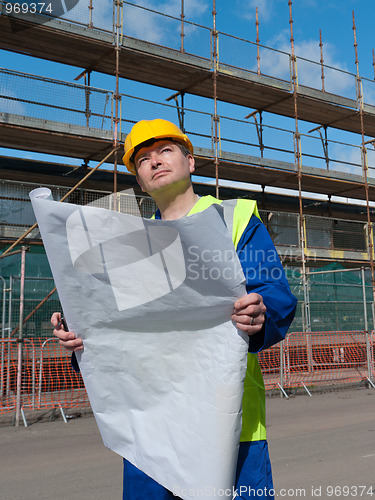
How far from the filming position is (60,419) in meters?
8.05

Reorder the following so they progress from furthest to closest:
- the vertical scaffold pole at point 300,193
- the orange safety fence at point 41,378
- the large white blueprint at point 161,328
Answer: the vertical scaffold pole at point 300,193 < the orange safety fence at point 41,378 < the large white blueprint at point 161,328

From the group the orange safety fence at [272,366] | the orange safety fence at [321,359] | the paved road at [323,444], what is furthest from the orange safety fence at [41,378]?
the orange safety fence at [321,359]

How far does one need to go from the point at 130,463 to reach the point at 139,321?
1.68ft

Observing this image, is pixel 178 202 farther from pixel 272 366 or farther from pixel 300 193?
pixel 300 193

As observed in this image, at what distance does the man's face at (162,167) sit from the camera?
73.6 inches

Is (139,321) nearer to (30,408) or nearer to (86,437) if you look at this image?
(86,437)

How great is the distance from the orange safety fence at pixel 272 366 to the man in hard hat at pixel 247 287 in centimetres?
661

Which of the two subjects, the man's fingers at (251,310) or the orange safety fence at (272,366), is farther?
the orange safety fence at (272,366)

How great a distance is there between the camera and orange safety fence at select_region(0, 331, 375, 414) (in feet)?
27.6

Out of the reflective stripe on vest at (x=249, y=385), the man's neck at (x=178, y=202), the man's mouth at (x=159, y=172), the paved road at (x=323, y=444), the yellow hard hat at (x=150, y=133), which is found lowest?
the paved road at (x=323, y=444)

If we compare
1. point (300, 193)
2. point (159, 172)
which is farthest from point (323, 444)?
point (300, 193)

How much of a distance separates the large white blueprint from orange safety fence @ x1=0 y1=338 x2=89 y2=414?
700 cm

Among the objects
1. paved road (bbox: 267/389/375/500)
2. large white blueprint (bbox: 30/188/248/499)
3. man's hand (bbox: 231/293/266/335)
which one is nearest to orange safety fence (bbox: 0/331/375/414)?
paved road (bbox: 267/389/375/500)

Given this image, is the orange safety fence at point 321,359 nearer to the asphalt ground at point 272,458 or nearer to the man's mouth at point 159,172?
the asphalt ground at point 272,458
